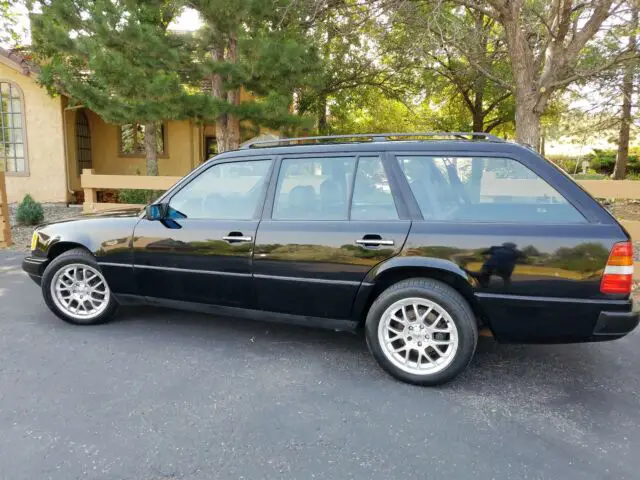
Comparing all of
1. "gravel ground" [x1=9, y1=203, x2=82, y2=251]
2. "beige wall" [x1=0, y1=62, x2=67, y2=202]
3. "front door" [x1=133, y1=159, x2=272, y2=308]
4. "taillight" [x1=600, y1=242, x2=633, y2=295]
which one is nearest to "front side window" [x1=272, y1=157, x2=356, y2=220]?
"front door" [x1=133, y1=159, x2=272, y2=308]

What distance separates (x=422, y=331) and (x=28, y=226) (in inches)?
389

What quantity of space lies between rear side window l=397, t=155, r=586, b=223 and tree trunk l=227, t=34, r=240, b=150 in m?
6.27

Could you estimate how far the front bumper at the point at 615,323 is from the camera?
2832 millimetres

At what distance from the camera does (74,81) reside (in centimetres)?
906

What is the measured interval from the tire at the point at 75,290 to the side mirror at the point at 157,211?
84 cm

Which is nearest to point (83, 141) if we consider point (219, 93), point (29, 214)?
point (29, 214)

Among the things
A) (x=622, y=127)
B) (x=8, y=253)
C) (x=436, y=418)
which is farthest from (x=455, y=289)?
(x=622, y=127)

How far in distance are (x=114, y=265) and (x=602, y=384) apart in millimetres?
3952

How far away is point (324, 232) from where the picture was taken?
11.3 ft

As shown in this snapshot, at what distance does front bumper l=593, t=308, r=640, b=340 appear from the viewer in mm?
2832

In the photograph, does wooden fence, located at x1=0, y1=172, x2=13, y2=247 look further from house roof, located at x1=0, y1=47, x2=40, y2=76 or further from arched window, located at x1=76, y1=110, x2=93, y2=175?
arched window, located at x1=76, y1=110, x2=93, y2=175

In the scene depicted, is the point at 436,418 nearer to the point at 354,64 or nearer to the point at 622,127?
the point at 354,64

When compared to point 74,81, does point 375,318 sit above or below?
below

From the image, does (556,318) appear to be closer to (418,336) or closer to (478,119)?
(418,336)
